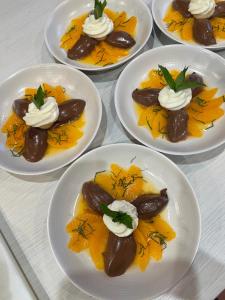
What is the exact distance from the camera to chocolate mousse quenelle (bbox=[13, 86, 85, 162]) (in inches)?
55.6

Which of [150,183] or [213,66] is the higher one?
[213,66]

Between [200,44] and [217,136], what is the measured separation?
1.71 ft

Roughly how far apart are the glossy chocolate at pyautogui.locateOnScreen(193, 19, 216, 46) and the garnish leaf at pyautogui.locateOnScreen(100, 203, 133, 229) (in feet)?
3.19

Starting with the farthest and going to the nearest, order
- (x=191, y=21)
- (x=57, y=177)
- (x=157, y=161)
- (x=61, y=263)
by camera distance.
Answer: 1. (x=191, y=21)
2. (x=57, y=177)
3. (x=157, y=161)
4. (x=61, y=263)

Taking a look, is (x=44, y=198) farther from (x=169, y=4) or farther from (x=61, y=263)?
(x=169, y=4)

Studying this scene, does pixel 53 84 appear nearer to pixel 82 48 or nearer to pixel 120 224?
pixel 82 48

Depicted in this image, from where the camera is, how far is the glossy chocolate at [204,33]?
162cm

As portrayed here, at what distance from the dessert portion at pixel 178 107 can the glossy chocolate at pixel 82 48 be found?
1.16 feet

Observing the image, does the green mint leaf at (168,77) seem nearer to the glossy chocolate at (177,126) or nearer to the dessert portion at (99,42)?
the glossy chocolate at (177,126)

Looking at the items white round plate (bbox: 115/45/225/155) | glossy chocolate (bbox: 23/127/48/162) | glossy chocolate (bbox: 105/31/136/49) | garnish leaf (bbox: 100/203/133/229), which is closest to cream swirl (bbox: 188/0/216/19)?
white round plate (bbox: 115/45/225/155)

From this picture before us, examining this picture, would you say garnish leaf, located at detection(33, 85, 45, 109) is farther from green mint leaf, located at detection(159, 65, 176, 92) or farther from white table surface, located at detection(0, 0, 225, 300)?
green mint leaf, located at detection(159, 65, 176, 92)

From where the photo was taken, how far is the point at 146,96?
150 cm

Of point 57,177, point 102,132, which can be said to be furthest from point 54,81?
point 57,177

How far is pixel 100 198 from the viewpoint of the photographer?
4.06 ft
